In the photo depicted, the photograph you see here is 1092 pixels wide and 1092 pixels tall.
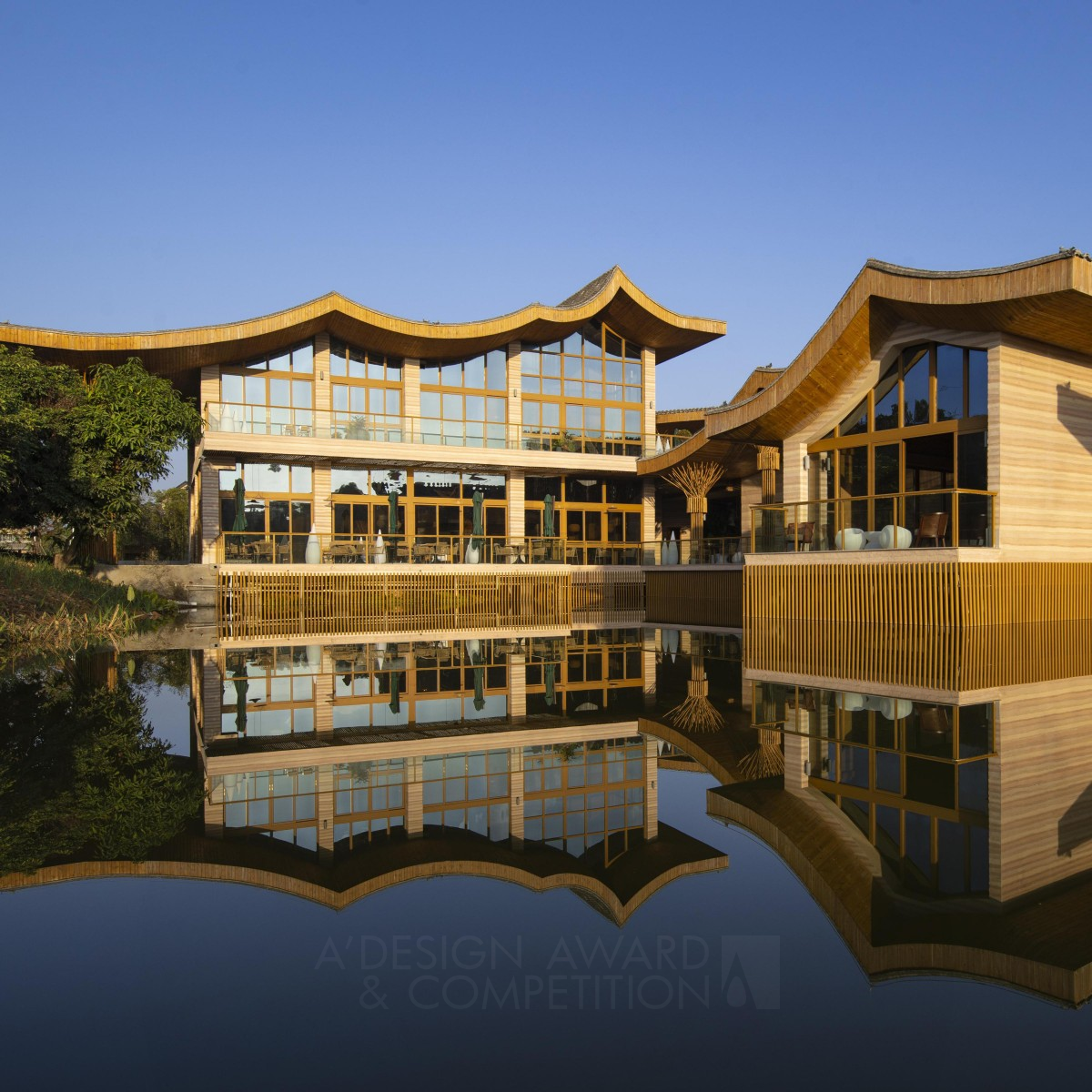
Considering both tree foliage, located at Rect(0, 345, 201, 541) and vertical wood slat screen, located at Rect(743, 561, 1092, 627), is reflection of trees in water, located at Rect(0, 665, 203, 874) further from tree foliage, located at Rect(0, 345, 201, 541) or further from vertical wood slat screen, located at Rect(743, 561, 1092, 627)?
tree foliage, located at Rect(0, 345, 201, 541)

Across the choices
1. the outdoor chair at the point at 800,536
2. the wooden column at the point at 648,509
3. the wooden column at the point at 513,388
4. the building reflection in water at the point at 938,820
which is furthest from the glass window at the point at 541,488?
the building reflection in water at the point at 938,820

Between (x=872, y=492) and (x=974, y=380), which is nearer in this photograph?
(x=974, y=380)

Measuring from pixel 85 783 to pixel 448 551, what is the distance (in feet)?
60.7

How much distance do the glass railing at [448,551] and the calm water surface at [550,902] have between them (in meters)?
14.7

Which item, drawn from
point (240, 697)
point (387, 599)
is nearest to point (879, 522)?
point (240, 697)

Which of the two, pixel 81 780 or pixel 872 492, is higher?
pixel 872 492

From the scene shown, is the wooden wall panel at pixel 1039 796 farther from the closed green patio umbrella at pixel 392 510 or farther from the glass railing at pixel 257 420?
the glass railing at pixel 257 420

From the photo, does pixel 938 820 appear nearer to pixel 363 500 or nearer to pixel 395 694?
pixel 395 694

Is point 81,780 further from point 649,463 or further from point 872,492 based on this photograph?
point 649,463

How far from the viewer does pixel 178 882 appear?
4.33 m

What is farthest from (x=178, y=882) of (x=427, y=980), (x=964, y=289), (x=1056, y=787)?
(x=964, y=289)

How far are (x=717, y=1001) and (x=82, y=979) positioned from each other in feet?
7.12

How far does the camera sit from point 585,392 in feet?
99.4

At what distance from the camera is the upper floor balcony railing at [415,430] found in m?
25.5
